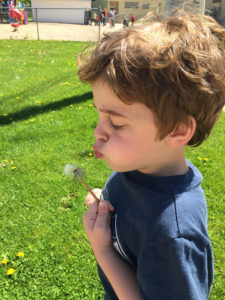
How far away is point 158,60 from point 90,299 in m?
2.07

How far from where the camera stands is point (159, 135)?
3.25 ft

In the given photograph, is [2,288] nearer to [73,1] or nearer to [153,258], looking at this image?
[153,258]

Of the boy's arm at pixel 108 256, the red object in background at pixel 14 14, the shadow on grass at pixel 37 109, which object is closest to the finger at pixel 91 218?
the boy's arm at pixel 108 256

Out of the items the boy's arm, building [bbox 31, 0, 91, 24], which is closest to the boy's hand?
the boy's arm

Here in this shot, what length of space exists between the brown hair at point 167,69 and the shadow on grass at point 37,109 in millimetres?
4181

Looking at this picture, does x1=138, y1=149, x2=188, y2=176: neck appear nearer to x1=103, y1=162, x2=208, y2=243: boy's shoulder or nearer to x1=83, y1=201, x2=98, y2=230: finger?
x1=103, y1=162, x2=208, y2=243: boy's shoulder

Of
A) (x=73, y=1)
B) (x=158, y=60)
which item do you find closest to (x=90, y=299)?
(x=158, y=60)

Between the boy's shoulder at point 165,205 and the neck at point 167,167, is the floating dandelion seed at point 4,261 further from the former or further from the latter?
the neck at point 167,167

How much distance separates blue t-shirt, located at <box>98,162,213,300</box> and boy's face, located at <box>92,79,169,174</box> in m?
0.10

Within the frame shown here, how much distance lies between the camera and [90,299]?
2.29m

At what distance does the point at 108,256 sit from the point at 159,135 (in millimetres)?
523

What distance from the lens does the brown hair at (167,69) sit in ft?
2.97

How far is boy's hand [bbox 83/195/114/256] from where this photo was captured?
3.72ft

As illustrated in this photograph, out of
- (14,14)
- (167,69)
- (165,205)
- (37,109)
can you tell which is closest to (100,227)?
(165,205)
